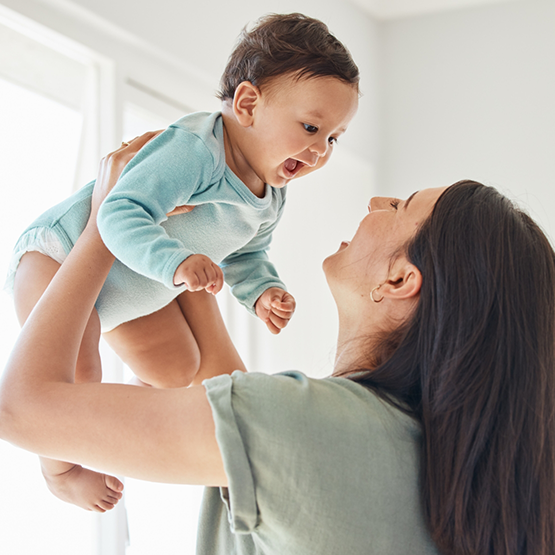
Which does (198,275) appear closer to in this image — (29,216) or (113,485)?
(113,485)

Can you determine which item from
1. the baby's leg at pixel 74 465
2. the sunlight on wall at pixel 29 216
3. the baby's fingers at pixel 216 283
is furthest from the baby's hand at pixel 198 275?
the sunlight on wall at pixel 29 216

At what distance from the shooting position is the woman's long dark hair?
73 cm

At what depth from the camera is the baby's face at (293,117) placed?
1.05 m

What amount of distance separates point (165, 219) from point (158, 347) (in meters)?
0.23

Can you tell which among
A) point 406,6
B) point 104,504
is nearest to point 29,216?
point 104,504

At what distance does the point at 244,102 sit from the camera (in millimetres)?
1082

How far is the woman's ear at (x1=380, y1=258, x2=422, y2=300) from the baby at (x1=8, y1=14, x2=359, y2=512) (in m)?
0.24

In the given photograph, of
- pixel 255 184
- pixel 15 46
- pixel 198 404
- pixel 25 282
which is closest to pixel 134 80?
pixel 15 46

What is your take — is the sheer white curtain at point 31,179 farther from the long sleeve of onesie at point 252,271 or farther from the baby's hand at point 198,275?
the baby's hand at point 198,275

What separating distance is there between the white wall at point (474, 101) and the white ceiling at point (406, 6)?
36 millimetres

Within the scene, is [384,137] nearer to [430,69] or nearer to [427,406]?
[430,69]

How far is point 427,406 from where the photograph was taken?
77 centimetres

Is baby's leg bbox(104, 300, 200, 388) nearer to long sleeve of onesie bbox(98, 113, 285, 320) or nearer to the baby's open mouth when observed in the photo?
long sleeve of onesie bbox(98, 113, 285, 320)

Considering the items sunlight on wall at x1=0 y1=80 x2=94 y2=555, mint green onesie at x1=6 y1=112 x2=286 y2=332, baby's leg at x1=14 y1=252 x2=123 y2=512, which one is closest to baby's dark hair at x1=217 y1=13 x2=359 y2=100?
mint green onesie at x1=6 y1=112 x2=286 y2=332
